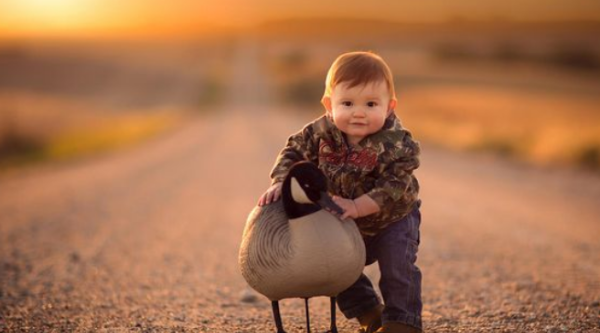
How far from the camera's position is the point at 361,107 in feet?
10.2

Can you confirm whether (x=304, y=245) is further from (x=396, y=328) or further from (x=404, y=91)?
(x=404, y=91)

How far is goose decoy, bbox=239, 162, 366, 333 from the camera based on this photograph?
2.81 metres

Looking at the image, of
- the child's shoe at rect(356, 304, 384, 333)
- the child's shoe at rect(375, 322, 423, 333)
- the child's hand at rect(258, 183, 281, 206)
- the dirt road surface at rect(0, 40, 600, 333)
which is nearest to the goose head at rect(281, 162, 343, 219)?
the child's hand at rect(258, 183, 281, 206)

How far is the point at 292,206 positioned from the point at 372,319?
1081 mm

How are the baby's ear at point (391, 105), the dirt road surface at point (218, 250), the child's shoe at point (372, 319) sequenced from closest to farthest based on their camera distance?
the baby's ear at point (391, 105)
the child's shoe at point (372, 319)
the dirt road surface at point (218, 250)

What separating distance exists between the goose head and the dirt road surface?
47.4 inches

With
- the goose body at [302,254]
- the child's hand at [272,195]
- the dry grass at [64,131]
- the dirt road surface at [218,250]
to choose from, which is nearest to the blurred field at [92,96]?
the dry grass at [64,131]

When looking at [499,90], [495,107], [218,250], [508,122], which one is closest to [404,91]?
[499,90]

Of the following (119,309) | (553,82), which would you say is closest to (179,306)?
(119,309)

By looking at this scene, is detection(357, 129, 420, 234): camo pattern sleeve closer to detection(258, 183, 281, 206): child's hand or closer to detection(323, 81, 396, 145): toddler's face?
detection(323, 81, 396, 145): toddler's face

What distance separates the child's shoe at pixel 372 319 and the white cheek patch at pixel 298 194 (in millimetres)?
1065

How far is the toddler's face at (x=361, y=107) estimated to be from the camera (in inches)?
122

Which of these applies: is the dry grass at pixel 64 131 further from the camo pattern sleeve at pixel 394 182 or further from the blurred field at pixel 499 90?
the camo pattern sleeve at pixel 394 182

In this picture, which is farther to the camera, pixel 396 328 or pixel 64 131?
pixel 64 131
